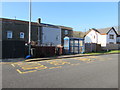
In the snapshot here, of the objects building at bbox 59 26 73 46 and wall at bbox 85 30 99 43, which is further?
wall at bbox 85 30 99 43

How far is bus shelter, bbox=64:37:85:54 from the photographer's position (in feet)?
55.3

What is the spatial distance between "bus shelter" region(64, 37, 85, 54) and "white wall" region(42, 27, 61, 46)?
13001mm

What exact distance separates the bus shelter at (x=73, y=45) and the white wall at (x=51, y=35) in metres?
13.0

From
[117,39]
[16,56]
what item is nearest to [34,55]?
[16,56]

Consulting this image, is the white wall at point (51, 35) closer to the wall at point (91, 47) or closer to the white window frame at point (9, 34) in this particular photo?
the white window frame at point (9, 34)

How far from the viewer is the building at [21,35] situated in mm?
12117

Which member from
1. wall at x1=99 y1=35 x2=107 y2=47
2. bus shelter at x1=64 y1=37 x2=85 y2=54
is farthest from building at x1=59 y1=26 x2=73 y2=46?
bus shelter at x1=64 y1=37 x2=85 y2=54

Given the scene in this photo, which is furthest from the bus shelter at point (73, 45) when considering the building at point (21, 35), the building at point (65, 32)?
the building at point (65, 32)

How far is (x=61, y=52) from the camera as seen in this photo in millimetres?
16062

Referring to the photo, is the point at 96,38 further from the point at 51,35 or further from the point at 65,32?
the point at 51,35

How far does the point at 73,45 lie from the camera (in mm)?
17281

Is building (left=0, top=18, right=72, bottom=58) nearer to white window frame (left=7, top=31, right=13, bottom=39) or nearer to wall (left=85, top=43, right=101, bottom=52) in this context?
white window frame (left=7, top=31, right=13, bottom=39)

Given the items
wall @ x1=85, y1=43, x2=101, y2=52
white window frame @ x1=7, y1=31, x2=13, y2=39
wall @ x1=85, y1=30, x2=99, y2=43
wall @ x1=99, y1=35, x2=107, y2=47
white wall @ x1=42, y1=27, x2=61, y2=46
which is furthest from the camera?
wall @ x1=85, y1=30, x2=99, y2=43

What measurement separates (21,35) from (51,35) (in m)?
8.52
